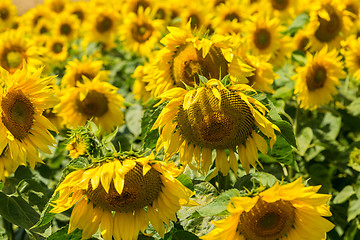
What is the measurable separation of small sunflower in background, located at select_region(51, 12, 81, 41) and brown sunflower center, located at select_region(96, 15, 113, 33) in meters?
0.24

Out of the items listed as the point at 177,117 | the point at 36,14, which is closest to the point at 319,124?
the point at 177,117

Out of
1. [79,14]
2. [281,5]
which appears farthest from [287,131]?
[79,14]

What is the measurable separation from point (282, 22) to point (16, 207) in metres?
2.74

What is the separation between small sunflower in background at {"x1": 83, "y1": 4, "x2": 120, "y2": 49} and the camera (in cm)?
408

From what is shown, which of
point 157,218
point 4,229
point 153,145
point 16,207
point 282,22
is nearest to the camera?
point 157,218

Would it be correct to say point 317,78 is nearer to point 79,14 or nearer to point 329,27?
point 329,27

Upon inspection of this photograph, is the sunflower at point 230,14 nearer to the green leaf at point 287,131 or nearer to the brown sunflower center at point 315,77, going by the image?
the brown sunflower center at point 315,77

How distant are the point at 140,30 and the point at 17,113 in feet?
6.52

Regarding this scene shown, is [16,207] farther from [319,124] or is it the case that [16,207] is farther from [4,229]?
[319,124]

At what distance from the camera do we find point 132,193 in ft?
4.82

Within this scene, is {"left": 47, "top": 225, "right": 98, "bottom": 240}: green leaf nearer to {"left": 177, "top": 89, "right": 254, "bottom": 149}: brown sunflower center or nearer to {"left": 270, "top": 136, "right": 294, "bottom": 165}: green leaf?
{"left": 177, "top": 89, "right": 254, "bottom": 149}: brown sunflower center

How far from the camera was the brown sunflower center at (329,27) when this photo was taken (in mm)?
3088

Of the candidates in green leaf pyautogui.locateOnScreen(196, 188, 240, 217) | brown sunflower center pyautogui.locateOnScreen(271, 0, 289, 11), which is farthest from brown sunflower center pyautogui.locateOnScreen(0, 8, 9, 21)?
green leaf pyautogui.locateOnScreen(196, 188, 240, 217)

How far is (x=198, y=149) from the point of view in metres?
1.63
